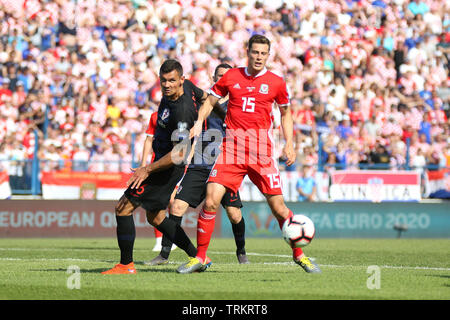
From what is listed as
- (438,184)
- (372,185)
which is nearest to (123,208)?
(372,185)

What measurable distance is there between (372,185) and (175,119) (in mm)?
11610

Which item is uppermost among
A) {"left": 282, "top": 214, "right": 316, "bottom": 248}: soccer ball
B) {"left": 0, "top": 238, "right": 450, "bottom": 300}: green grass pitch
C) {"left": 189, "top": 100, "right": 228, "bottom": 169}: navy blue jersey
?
{"left": 189, "top": 100, "right": 228, "bottom": 169}: navy blue jersey

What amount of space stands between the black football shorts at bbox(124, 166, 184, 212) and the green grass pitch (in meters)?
0.78

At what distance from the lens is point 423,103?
82.0ft

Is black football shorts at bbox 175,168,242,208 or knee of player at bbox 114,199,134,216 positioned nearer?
knee of player at bbox 114,199,134,216

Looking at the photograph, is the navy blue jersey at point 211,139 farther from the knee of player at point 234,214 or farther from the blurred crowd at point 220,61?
the blurred crowd at point 220,61

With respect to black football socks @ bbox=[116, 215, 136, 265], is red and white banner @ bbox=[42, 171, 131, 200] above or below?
above

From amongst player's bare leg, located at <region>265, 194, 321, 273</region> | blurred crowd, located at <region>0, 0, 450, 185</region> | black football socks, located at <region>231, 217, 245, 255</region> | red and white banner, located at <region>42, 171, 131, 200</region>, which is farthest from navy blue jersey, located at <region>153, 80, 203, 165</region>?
blurred crowd, located at <region>0, 0, 450, 185</region>

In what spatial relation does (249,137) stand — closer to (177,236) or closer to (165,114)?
(165,114)

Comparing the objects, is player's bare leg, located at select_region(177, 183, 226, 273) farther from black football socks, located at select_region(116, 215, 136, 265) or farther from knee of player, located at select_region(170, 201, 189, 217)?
knee of player, located at select_region(170, 201, 189, 217)

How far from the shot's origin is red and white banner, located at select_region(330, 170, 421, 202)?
20.7m

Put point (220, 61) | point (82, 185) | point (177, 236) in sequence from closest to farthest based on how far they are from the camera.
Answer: point (177, 236)
point (82, 185)
point (220, 61)

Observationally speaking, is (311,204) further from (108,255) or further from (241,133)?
(241,133)

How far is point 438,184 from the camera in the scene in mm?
21141
